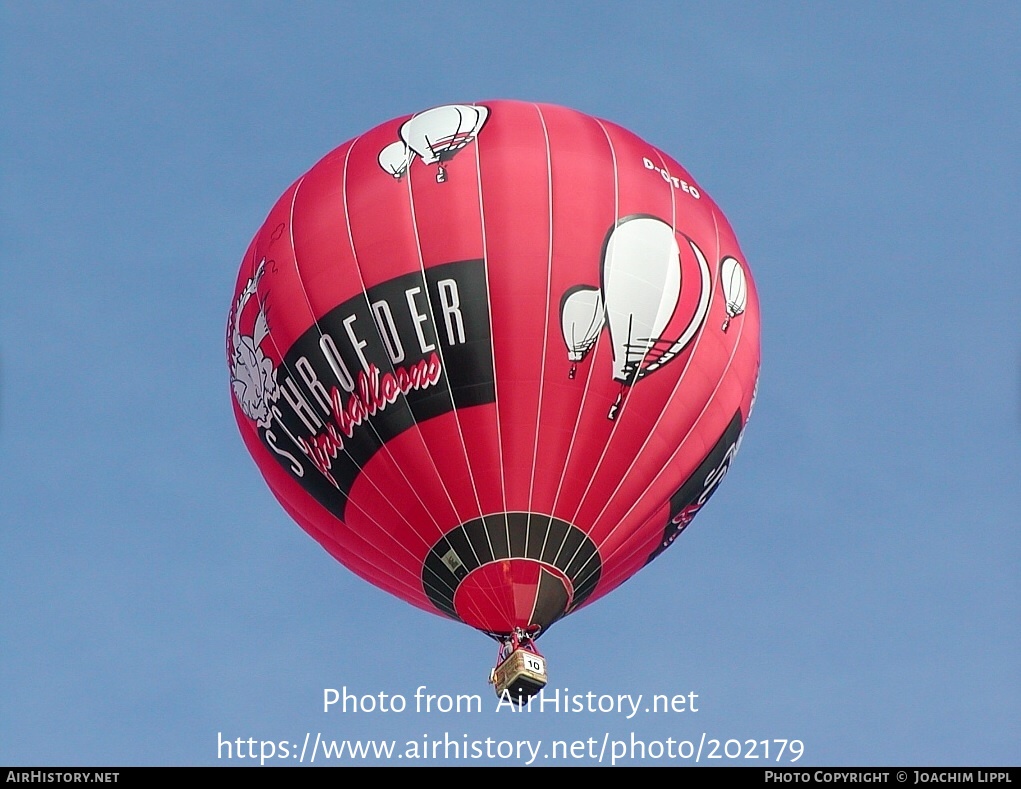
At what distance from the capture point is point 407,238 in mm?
23375

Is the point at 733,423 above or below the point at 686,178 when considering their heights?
below

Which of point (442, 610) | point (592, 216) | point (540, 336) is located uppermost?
point (592, 216)

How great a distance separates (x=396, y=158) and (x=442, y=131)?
2.14 ft

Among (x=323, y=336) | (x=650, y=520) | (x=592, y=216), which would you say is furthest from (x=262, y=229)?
(x=650, y=520)

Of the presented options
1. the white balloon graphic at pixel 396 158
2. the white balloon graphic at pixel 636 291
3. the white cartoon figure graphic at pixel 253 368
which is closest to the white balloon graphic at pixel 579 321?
the white balloon graphic at pixel 636 291

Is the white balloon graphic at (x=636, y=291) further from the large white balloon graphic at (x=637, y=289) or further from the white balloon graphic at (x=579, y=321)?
the white balloon graphic at (x=579, y=321)

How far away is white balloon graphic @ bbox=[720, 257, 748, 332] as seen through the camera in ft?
79.8

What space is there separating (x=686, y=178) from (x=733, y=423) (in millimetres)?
3078

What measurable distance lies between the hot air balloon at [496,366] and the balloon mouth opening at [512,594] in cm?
2

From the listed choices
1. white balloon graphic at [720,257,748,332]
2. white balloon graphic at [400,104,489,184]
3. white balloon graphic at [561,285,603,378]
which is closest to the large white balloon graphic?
white balloon graphic at [561,285,603,378]

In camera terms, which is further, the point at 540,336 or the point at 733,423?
the point at 733,423

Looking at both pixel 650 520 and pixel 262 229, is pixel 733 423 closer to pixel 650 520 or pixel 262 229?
pixel 650 520

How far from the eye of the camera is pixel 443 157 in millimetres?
24172

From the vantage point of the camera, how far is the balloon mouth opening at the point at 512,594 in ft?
74.3
